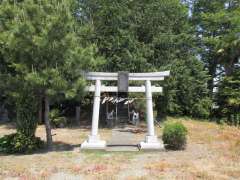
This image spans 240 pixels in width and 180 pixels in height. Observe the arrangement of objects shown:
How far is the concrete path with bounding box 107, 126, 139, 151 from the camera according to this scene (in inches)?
512

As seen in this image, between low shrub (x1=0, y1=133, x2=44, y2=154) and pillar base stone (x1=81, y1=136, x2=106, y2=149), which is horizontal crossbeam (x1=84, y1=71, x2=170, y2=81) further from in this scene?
low shrub (x1=0, y1=133, x2=44, y2=154)

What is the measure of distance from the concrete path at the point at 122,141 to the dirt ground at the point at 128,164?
3.00 ft

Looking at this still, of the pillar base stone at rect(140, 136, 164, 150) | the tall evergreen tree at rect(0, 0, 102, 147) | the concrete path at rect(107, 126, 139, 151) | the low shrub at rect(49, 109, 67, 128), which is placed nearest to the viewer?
the tall evergreen tree at rect(0, 0, 102, 147)

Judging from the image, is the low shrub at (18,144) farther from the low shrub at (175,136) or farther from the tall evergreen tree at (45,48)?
the low shrub at (175,136)

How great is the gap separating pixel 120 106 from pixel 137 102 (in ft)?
20.4

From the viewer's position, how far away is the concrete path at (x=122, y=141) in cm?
1300

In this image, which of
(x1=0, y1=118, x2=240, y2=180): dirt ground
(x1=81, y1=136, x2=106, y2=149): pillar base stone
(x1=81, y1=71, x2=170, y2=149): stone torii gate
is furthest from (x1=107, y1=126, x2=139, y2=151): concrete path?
(x1=0, y1=118, x2=240, y2=180): dirt ground

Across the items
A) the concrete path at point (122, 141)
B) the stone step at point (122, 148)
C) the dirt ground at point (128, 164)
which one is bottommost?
the dirt ground at point (128, 164)

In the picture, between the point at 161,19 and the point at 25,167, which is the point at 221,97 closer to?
the point at 161,19

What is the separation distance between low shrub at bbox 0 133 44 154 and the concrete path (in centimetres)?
275

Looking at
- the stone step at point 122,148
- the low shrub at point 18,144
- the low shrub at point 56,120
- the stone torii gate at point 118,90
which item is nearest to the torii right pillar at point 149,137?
the stone torii gate at point 118,90

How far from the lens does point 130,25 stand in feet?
67.6

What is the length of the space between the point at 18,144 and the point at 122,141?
473 cm

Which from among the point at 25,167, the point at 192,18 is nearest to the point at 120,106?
the point at 192,18
